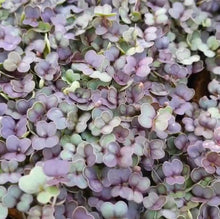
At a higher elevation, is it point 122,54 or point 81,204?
point 122,54

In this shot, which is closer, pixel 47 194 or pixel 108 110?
pixel 47 194

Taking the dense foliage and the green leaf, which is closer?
the green leaf

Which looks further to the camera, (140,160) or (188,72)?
(188,72)

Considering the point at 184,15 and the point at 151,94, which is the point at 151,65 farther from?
the point at 184,15

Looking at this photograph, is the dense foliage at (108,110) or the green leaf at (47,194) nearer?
the green leaf at (47,194)

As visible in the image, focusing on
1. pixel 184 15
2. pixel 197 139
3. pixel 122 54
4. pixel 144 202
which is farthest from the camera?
pixel 184 15

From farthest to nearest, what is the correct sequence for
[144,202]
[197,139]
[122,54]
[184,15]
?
[184,15] < [122,54] < [197,139] < [144,202]

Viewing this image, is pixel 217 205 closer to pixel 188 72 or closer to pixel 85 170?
pixel 85 170

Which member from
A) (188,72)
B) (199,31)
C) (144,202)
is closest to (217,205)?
(144,202)
